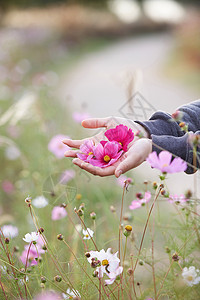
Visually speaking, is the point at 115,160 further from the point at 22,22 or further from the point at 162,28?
the point at 162,28

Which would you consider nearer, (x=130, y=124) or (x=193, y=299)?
(x=193, y=299)

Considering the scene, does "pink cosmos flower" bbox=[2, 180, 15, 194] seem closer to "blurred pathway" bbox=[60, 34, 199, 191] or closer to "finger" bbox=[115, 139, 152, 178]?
"blurred pathway" bbox=[60, 34, 199, 191]

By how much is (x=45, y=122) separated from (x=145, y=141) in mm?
1128

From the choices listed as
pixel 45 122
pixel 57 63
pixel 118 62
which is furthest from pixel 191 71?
pixel 45 122

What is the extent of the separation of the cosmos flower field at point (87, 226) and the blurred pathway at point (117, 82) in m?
0.77

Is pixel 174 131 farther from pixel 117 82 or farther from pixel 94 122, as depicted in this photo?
pixel 117 82

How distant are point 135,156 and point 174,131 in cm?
23

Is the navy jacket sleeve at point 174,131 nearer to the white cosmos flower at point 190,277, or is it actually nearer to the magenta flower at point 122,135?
the magenta flower at point 122,135

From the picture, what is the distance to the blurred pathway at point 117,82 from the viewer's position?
3.96 meters


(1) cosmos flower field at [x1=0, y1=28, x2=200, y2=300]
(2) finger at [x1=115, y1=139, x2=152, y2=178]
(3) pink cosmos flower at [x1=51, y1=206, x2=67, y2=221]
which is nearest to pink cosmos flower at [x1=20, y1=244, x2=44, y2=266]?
(1) cosmos flower field at [x1=0, y1=28, x2=200, y2=300]

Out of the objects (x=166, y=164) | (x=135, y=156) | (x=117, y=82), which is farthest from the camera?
(x=117, y=82)

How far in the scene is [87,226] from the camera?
44.3 inches

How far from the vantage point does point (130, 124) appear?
0.91 metres

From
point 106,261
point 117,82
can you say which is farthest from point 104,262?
point 117,82
